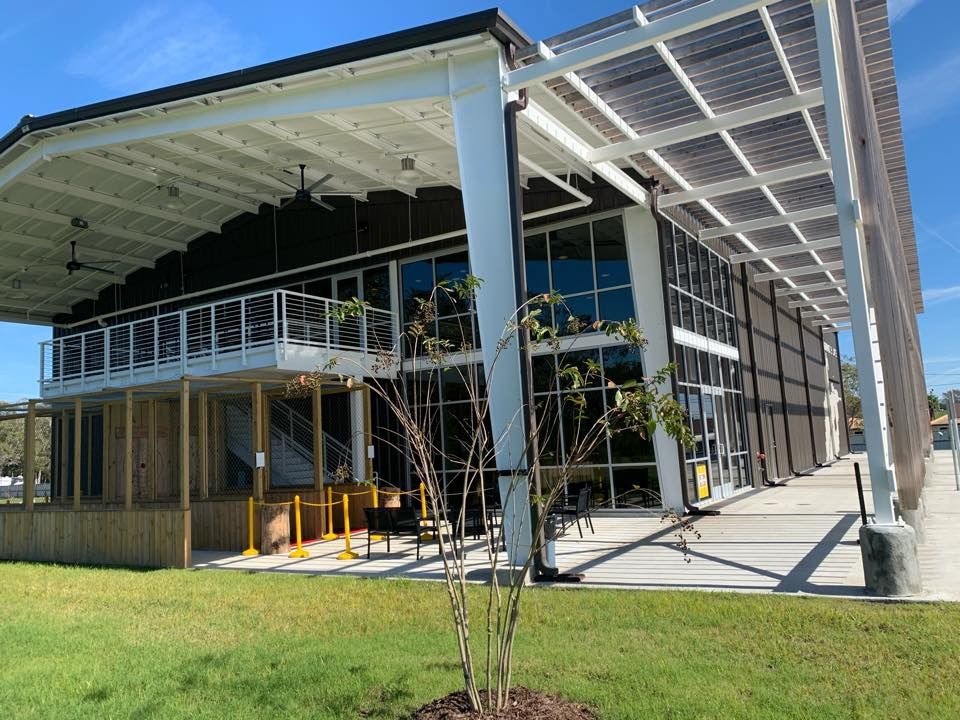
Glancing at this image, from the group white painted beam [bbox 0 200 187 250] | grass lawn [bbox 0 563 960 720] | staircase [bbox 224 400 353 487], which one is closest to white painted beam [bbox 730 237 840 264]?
staircase [bbox 224 400 353 487]

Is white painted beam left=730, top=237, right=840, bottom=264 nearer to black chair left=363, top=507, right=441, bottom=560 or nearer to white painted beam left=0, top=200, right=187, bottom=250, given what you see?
black chair left=363, top=507, right=441, bottom=560

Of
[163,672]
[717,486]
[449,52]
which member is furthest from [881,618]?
[717,486]

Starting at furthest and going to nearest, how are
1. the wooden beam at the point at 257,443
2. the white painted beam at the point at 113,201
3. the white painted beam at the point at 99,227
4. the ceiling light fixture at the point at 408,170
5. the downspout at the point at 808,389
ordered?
the downspout at the point at 808,389 → the white painted beam at the point at 99,227 → the white painted beam at the point at 113,201 → the ceiling light fixture at the point at 408,170 → the wooden beam at the point at 257,443

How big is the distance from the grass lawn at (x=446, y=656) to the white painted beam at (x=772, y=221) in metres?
11.1

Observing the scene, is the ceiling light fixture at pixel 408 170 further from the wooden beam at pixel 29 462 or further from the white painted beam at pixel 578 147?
the wooden beam at pixel 29 462

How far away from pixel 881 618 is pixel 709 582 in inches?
84.7

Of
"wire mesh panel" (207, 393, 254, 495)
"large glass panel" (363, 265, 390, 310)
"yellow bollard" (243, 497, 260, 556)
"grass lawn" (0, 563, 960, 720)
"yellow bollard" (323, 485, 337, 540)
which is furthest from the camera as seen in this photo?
"large glass panel" (363, 265, 390, 310)

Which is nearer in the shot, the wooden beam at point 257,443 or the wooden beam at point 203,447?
the wooden beam at point 257,443

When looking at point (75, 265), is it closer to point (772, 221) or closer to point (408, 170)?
point (408, 170)

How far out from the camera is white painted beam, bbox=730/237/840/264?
723 inches

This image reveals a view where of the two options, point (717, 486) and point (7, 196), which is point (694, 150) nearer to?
point (717, 486)

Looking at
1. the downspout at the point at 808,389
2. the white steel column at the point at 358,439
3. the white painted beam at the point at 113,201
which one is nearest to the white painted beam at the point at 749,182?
the white steel column at the point at 358,439

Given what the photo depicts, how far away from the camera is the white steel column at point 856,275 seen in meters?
7.38

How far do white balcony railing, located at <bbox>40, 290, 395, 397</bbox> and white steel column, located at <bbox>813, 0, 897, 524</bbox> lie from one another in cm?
788
